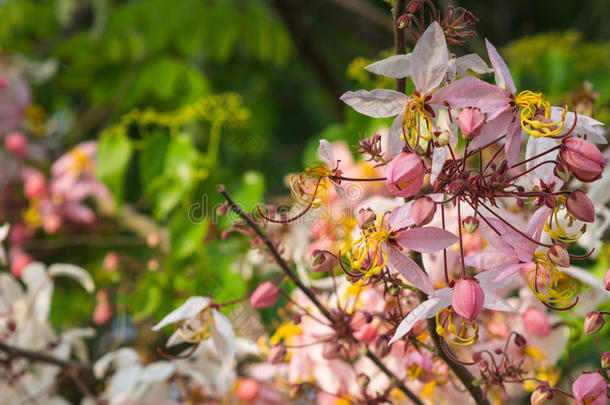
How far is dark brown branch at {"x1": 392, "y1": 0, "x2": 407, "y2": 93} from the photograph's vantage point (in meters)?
0.36

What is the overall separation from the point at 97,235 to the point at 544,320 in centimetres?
91

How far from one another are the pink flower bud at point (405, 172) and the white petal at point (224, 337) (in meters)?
0.20

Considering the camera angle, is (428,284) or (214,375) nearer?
(428,284)

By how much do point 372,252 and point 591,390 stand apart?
0.14 metres

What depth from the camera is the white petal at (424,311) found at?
36cm

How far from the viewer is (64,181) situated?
44.2 inches

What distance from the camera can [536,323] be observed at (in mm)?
554

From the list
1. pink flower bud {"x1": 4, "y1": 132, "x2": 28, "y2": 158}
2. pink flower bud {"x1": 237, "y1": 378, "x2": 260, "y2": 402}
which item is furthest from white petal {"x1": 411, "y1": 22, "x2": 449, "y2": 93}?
pink flower bud {"x1": 4, "y1": 132, "x2": 28, "y2": 158}

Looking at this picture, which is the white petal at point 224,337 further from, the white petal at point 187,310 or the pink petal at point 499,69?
the pink petal at point 499,69

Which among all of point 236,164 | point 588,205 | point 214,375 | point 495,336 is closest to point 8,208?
point 236,164

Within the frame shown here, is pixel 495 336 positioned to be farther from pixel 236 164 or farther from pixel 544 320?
pixel 236 164

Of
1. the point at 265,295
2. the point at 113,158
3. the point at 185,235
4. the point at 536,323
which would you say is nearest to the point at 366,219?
the point at 265,295

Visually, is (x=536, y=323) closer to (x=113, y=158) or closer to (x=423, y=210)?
(x=423, y=210)

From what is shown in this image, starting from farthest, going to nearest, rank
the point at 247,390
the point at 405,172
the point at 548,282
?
the point at 247,390, the point at 548,282, the point at 405,172
